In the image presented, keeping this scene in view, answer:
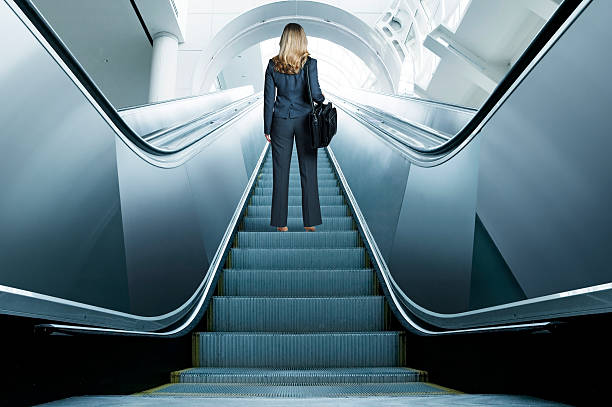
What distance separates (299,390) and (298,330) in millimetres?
1163

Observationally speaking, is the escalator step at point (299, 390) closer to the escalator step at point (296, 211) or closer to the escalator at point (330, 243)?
the escalator at point (330, 243)

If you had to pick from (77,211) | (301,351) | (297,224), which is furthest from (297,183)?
(77,211)

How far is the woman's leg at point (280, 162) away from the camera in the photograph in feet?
17.3

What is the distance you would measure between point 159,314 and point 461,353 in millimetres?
1625

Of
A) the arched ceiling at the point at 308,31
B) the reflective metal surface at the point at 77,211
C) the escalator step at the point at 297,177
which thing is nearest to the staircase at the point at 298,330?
the reflective metal surface at the point at 77,211

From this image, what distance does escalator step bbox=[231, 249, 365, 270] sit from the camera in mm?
4969

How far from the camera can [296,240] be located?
5.41 m

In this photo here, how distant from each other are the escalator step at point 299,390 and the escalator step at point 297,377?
0.06 meters

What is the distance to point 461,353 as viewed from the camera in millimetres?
2943

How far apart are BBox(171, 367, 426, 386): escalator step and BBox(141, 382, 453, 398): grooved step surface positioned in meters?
0.07

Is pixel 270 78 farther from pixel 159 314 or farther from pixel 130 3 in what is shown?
pixel 130 3

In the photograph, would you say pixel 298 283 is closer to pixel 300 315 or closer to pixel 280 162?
pixel 300 315

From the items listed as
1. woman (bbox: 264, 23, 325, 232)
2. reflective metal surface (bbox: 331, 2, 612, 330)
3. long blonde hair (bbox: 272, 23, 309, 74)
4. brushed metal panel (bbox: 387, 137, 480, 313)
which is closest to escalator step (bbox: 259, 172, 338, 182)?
woman (bbox: 264, 23, 325, 232)

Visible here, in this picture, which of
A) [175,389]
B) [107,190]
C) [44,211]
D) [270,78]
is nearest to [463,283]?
[175,389]
